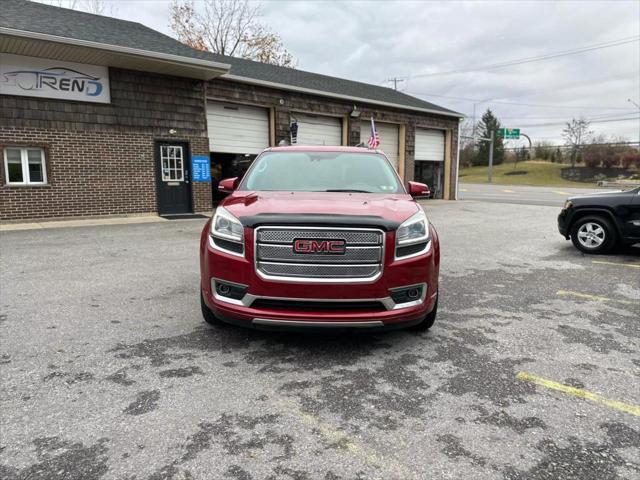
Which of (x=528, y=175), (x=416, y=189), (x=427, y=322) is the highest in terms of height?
(x=528, y=175)

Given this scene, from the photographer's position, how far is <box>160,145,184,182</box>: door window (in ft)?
44.6

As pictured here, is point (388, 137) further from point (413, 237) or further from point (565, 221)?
point (413, 237)

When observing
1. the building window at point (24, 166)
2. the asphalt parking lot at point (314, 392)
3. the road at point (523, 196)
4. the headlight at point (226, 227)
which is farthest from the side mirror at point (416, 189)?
the road at point (523, 196)

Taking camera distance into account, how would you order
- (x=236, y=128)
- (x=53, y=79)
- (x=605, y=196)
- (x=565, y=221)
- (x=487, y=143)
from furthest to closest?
(x=487, y=143) < (x=236, y=128) < (x=53, y=79) < (x=565, y=221) < (x=605, y=196)

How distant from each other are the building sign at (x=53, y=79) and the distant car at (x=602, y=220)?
11.7 meters

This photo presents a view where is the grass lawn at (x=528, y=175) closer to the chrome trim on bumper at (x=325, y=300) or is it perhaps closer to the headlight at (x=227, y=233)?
the chrome trim on bumper at (x=325, y=300)

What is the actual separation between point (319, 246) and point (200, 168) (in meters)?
11.9

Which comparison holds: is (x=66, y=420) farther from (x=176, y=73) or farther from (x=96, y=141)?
(x=176, y=73)

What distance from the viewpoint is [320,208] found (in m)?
3.50

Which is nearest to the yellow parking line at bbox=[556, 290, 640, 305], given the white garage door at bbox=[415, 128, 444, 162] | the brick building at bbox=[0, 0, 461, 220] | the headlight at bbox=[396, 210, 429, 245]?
the headlight at bbox=[396, 210, 429, 245]

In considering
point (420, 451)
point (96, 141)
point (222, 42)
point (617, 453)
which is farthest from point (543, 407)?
point (222, 42)

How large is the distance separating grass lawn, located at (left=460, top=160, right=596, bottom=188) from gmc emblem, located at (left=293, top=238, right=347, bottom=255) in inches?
2115

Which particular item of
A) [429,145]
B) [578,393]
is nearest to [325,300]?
[578,393]

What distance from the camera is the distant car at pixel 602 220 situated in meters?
7.59
